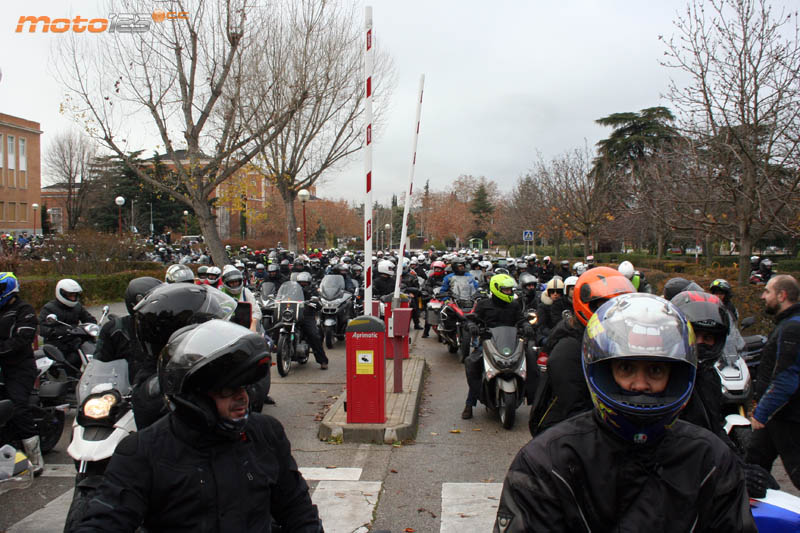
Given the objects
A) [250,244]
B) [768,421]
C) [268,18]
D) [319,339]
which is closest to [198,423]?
[768,421]

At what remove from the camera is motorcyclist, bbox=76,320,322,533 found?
1.98m

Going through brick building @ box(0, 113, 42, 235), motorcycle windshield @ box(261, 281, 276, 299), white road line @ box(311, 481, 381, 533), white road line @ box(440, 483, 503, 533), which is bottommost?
white road line @ box(311, 481, 381, 533)

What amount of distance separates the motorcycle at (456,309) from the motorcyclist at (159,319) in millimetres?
8725

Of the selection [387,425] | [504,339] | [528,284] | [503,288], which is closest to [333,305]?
[528,284]

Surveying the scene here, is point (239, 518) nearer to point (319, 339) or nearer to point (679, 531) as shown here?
point (679, 531)

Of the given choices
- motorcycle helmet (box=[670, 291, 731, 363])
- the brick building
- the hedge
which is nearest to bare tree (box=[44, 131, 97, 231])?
the brick building

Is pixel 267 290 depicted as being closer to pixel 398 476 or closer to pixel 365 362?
pixel 365 362

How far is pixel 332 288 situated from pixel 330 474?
7.46 m

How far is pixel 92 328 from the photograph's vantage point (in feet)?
24.5

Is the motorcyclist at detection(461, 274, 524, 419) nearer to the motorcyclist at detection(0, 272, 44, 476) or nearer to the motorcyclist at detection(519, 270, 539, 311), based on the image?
the motorcyclist at detection(519, 270, 539, 311)

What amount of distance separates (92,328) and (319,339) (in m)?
4.42

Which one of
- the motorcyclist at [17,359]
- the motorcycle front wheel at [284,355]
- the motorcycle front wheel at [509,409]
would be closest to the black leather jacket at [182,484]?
the motorcyclist at [17,359]

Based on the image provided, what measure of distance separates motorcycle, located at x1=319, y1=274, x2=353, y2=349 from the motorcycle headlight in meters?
9.25

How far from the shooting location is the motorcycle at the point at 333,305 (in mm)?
13047
